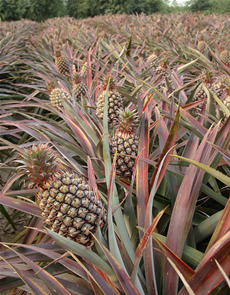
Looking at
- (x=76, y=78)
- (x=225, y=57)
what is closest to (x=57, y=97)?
(x=76, y=78)

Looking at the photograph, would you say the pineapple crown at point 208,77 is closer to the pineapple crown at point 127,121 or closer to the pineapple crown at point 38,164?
the pineapple crown at point 127,121

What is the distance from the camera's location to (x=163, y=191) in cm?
91

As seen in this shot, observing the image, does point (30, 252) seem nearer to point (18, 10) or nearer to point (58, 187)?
point (58, 187)

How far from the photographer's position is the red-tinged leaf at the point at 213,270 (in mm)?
435

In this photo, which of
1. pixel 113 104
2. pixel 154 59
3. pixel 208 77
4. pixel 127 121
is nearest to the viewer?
pixel 127 121

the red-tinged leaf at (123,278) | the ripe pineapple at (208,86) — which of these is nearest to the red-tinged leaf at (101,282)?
the red-tinged leaf at (123,278)

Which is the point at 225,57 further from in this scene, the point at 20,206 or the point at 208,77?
the point at 20,206

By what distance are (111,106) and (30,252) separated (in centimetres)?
88

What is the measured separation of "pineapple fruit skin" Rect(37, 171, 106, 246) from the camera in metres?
0.64

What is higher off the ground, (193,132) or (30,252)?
(193,132)

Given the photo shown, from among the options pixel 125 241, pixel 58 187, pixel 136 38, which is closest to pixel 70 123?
pixel 58 187

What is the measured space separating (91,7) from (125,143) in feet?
59.0

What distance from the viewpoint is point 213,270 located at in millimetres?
456

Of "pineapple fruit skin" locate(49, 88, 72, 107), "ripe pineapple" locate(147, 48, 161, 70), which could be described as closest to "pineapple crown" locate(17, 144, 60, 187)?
"pineapple fruit skin" locate(49, 88, 72, 107)
